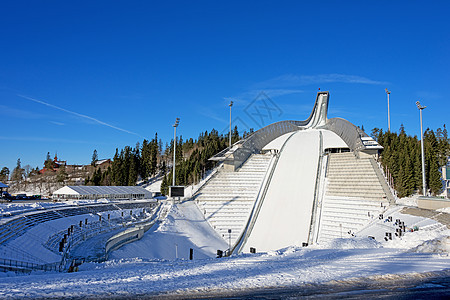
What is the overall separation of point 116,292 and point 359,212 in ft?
81.8

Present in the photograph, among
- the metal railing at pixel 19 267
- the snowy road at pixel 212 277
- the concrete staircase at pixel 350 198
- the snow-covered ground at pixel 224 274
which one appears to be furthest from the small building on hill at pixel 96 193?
the snowy road at pixel 212 277

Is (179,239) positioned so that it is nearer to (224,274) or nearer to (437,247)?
(224,274)

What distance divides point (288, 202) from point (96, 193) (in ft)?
76.0

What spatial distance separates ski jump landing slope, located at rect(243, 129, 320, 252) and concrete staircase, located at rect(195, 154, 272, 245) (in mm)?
1527

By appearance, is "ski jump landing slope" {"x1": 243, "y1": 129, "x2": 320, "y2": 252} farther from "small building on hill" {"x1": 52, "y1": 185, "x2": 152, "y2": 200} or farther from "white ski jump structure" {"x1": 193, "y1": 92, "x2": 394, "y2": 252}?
"small building on hill" {"x1": 52, "y1": 185, "x2": 152, "y2": 200}

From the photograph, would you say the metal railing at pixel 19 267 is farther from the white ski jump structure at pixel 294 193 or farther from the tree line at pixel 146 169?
the tree line at pixel 146 169

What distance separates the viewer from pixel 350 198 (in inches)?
1146

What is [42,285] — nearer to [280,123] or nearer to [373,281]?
[373,281]

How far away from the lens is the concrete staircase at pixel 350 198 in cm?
2512

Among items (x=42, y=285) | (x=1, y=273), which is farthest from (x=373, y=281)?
(x=1, y=273)

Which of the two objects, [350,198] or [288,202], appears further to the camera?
[288,202]

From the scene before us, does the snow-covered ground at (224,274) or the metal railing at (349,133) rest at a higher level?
the metal railing at (349,133)

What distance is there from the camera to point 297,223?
88.6ft

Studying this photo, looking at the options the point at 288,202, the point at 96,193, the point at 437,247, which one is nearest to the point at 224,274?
the point at 437,247
